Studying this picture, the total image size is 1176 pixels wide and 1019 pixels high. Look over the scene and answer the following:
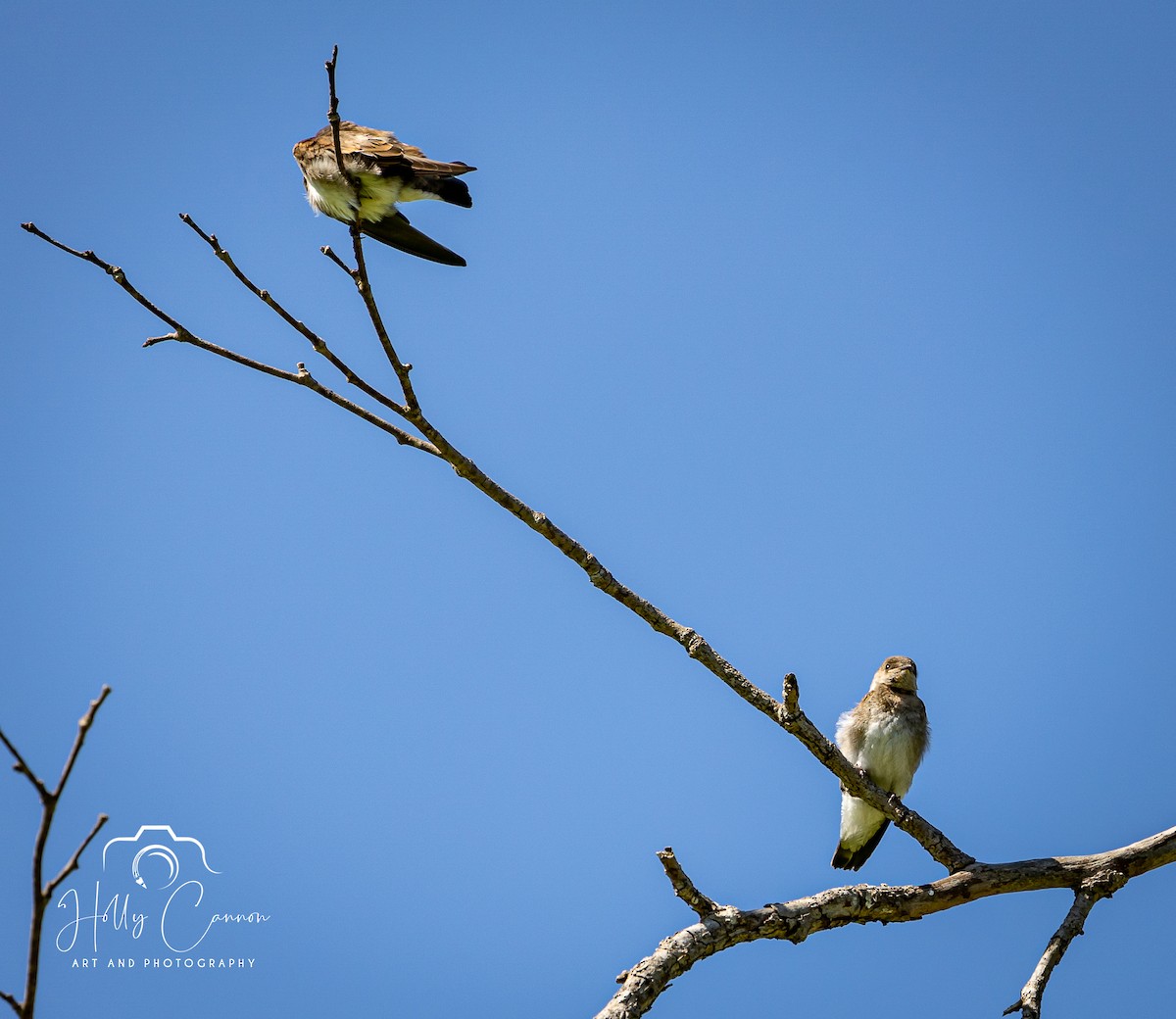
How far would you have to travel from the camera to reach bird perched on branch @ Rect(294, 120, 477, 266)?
5.42 m

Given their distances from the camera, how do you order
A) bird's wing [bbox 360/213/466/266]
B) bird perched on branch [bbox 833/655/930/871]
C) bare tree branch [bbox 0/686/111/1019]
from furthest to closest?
bird perched on branch [bbox 833/655/930/871] < bird's wing [bbox 360/213/466/266] < bare tree branch [bbox 0/686/111/1019]

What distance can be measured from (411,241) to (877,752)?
4.50 meters

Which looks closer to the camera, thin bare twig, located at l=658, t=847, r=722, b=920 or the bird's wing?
thin bare twig, located at l=658, t=847, r=722, b=920

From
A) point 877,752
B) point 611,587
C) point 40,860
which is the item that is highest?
point 877,752

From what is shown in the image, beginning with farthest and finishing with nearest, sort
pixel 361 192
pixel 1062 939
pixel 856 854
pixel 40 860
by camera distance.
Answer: pixel 856 854, pixel 361 192, pixel 1062 939, pixel 40 860

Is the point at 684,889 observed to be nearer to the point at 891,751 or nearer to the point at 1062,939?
the point at 1062,939

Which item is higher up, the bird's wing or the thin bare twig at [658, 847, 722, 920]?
the bird's wing

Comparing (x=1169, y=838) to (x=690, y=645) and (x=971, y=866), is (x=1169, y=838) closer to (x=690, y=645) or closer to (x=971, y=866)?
(x=971, y=866)

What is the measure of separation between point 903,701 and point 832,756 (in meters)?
3.33

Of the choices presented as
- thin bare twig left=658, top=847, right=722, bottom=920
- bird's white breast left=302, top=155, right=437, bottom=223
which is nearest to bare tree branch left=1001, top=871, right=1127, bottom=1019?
thin bare twig left=658, top=847, right=722, bottom=920

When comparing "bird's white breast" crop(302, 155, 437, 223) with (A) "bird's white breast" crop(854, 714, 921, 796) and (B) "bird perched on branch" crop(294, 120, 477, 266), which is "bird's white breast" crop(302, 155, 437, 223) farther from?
(A) "bird's white breast" crop(854, 714, 921, 796)

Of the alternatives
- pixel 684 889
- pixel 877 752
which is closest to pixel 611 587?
pixel 684 889

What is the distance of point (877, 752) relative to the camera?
7.39m

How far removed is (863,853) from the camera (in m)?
7.49
